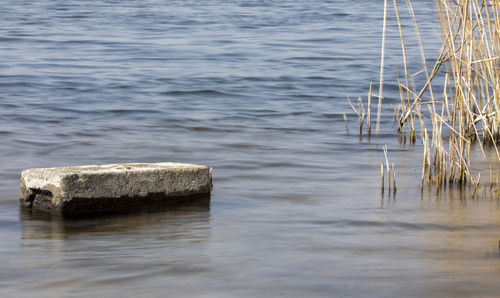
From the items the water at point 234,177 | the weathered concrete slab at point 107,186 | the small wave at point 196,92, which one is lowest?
the small wave at point 196,92

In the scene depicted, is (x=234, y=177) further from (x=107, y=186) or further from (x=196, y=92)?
(x=196, y=92)

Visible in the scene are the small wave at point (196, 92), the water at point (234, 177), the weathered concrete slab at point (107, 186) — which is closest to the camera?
the water at point (234, 177)

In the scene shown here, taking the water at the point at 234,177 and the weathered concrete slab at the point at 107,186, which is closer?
the water at the point at 234,177

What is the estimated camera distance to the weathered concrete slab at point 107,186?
4.39 meters

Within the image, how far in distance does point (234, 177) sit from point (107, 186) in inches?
49.0

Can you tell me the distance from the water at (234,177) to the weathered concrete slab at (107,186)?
0.13m

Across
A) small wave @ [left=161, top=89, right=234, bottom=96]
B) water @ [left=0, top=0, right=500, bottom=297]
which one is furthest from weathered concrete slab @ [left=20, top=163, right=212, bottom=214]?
small wave @ [left=161, top=89, right=234, bottom=96]

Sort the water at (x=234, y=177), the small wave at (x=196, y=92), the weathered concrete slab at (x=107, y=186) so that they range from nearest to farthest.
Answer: the water at (x=234, y=177), the weathered concrete slab at (x=107, y=186), the small wave at (x=196, y=92)

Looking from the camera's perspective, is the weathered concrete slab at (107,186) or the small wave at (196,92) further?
the small wave at (196,92)

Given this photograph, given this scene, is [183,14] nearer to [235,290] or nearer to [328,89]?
[328,89]

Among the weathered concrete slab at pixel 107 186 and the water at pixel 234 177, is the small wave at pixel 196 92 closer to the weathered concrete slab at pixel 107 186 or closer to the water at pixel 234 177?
the water at pixel 234 177

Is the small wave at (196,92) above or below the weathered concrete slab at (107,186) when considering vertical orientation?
below

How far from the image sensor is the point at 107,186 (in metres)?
4.48

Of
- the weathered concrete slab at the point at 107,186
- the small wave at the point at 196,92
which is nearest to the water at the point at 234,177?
the small wave at the point at 196,92
